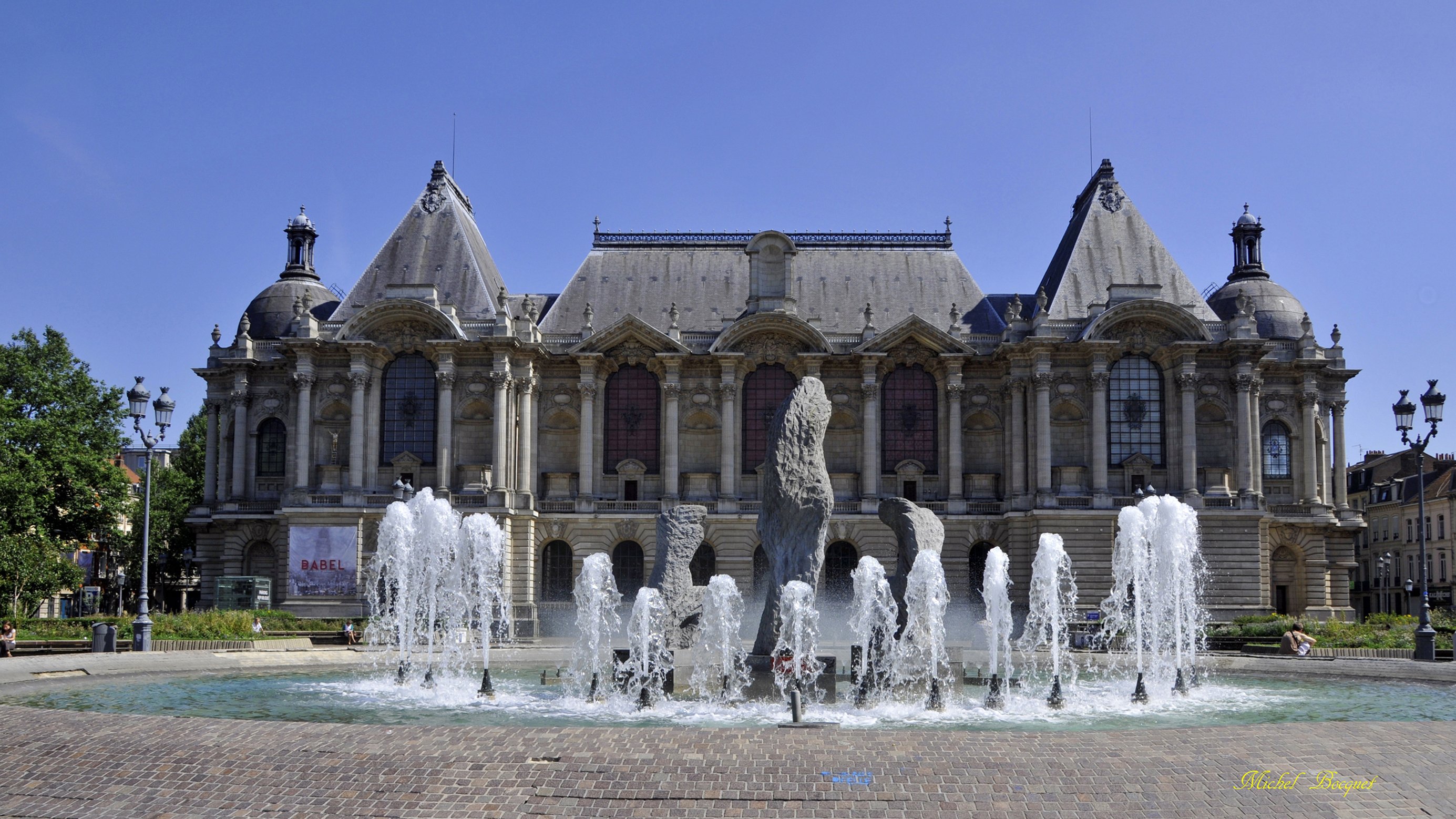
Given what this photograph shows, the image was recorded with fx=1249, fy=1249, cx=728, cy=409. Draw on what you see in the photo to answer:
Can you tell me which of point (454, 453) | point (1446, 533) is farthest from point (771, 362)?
point (1446, 533)

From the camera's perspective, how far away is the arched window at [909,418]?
5725 centimetres

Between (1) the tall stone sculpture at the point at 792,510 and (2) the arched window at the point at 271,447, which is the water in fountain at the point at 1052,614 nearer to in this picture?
(1) the tall stone sculpture at the point at 792,510

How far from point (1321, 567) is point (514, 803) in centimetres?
5435

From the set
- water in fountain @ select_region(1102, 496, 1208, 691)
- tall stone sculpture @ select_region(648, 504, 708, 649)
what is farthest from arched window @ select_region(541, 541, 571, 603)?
tall stone sculpture @ select_region(648, 504, 708, 649)

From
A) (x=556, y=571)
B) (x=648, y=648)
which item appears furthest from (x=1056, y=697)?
(x=556, y=571)

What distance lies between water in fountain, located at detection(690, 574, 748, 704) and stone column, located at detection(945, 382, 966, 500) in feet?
104

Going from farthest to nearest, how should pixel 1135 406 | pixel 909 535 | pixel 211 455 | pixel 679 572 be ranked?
pixel 211 455, pixel 1135 406, pixel 679 572, pixel 909 535

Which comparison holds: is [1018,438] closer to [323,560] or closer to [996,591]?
[323,560]

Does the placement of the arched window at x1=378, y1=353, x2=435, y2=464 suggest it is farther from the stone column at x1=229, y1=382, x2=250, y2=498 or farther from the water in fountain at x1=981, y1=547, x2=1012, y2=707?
the water in fountain at x1=981, y1=547, x2=1012, y2=707

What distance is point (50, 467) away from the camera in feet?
173

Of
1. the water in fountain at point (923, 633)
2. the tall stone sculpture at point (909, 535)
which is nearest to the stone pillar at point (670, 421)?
the tall stone sculpture at point (909, 535)

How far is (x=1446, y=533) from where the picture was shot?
78.6 m

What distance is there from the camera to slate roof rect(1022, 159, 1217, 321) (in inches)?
2296

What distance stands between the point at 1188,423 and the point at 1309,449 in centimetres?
821
